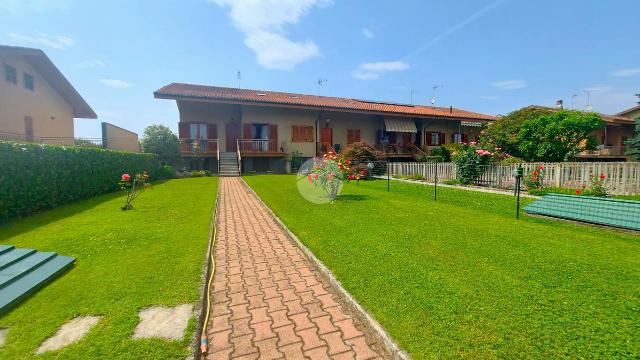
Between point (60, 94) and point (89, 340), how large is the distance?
89.3 ft

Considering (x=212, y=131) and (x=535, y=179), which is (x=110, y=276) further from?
(x=212, y=131)

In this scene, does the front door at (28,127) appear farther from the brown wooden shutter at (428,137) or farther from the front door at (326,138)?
the brown wooden shutter at (428,137)

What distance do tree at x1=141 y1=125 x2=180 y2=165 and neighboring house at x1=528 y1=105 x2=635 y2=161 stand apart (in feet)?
116

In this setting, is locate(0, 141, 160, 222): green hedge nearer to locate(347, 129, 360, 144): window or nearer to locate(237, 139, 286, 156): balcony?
locate(237, 139, 286, 156): balcony

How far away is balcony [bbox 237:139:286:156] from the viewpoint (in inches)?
833

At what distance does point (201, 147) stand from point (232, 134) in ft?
8.45

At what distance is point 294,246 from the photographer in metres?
5.07

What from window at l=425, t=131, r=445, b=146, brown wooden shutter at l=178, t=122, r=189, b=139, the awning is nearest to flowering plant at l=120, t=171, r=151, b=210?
brown wooden shutter at l=178, t=122, r=189, b=139

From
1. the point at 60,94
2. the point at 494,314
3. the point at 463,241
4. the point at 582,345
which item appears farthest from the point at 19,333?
the point at 60,94

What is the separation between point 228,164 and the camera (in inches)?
798

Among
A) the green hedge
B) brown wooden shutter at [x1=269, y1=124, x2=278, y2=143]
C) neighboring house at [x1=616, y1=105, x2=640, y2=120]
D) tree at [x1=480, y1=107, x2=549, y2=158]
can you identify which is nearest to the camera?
the green hedge

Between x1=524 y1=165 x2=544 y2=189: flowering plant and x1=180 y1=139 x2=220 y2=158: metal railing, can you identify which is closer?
x1=524 y1=165 x2=544 y2=189: flowering plant

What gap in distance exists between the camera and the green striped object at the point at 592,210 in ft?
18.1

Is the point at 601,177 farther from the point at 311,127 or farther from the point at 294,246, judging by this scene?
the point at 311,127
